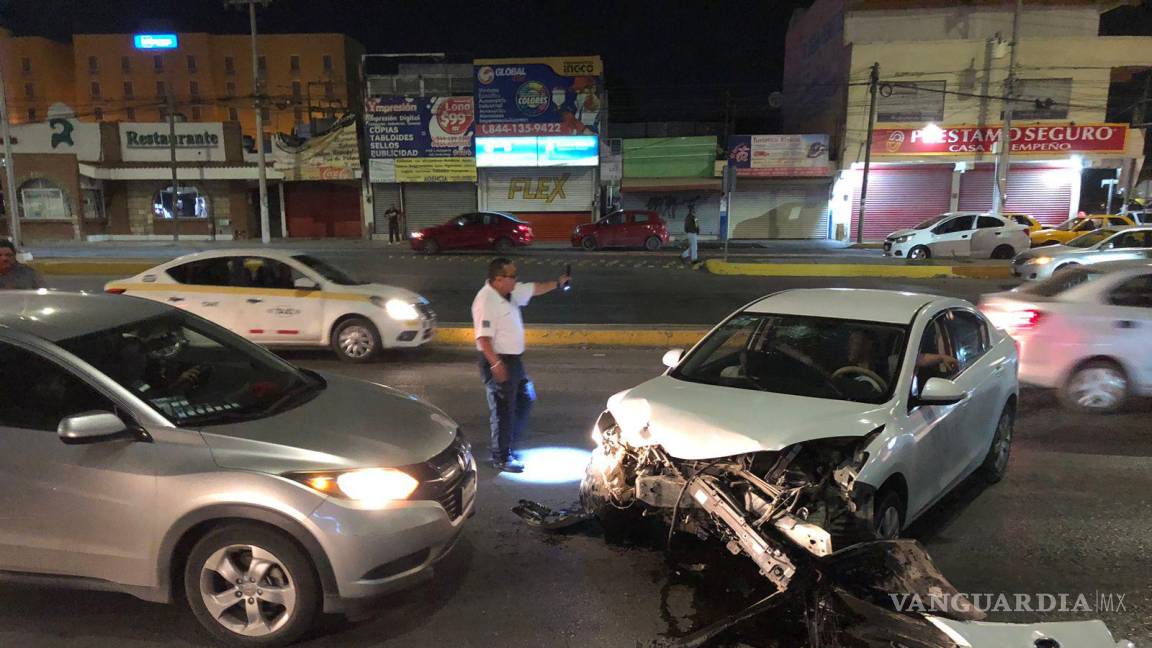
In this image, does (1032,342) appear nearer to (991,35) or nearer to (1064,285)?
(1064,285)

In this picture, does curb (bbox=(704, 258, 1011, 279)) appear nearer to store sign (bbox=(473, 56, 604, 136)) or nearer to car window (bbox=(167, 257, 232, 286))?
car window (bbox=(167, 257, 232, 286))

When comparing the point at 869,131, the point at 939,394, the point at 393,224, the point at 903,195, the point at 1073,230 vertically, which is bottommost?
the point at 939,394

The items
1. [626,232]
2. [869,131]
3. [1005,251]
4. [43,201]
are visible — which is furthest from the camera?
[43,201]

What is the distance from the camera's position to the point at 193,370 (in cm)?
396

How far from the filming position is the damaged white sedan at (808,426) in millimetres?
3441

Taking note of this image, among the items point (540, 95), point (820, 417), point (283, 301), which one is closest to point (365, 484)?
point (820, 417)

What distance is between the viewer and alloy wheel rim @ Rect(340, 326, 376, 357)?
9.38 m

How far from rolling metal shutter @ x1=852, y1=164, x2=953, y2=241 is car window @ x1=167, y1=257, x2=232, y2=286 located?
29521 millimetres

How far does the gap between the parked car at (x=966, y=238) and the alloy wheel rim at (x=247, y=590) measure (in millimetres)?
23984

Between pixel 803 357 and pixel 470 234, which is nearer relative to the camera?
pixel 803 357

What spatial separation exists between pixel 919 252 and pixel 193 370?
2388 centimetres

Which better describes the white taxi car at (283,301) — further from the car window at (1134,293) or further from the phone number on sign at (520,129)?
the phone number on sign at (520,129)

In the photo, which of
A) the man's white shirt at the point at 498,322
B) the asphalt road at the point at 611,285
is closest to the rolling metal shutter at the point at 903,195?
the asphalt road at the point at 611,285

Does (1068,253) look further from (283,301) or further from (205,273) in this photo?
(205,273)
